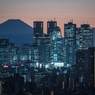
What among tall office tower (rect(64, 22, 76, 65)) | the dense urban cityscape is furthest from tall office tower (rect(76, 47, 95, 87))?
tall office tower (rect(64, 22, 76, 65))

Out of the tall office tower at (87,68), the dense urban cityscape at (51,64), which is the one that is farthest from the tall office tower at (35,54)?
the tall office tower at (87,68)

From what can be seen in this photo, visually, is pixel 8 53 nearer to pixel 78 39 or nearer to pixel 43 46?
pixel 43 46

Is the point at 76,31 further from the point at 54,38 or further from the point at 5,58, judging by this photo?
the point at 5,58

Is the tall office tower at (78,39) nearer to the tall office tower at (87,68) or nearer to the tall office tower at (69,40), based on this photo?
the tall office tower at (69,40)

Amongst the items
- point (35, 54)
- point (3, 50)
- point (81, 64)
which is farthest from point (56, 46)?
point (81, 64)

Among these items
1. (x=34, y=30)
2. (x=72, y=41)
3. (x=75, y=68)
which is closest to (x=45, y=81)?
(x=75, y=68)

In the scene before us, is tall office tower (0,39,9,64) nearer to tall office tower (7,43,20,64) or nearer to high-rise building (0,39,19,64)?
high-rise building (0,39,19,64)

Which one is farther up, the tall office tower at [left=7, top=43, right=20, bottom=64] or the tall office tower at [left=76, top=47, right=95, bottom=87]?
the tall office tower at [left=7, top=43, right=20, bottom=64]

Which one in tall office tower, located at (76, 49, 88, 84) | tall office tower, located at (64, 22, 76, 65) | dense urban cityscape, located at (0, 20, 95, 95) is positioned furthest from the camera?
tall office tower, located at (64, 22, 76, 65)
